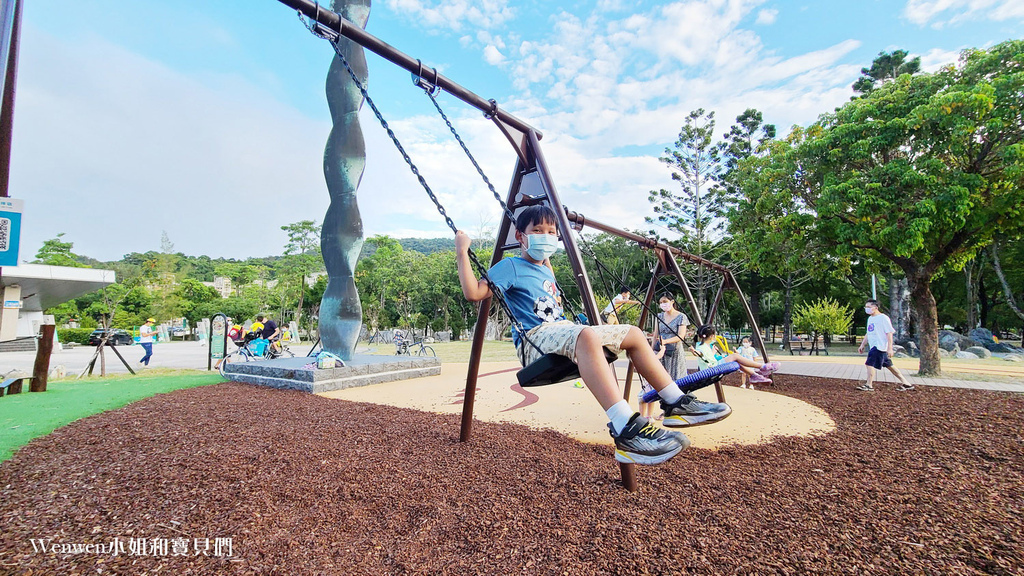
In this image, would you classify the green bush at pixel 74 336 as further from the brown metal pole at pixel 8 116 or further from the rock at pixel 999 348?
the rock at pixel 999 348

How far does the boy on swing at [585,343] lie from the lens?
2.18 m

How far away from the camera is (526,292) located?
275 centimetres

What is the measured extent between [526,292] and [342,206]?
266 inches

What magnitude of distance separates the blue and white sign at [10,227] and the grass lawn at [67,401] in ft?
5.49

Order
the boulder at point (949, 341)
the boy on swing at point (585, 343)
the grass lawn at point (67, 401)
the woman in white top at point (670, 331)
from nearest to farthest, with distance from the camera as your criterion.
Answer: the boy on swing at point (585, 343)
the grass lawn at point (67, 401)
the woman in white top at point (670, 331)
the boulder at point (949, 341)

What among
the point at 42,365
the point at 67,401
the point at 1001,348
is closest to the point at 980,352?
the point at 1001,348

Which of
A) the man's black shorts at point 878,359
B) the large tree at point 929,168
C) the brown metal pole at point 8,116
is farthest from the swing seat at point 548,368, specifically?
the large tree at point 929,168

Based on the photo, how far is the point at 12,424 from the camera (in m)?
4.60

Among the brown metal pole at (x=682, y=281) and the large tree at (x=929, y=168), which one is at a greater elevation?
the large tree at (x=929, y=168)

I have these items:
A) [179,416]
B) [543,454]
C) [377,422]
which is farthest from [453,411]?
[179,416]

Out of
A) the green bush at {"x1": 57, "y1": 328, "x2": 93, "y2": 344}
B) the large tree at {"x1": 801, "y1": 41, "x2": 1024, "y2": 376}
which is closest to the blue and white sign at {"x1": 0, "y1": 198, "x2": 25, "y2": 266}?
the large tree at {"x1": 801, "y1": 41, "x2": 1024, "y2": 376}

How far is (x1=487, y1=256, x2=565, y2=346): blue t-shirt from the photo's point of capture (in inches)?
106

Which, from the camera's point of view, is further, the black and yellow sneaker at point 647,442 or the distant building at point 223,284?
the distant building at point 223,284

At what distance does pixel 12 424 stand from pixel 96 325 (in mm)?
43997
